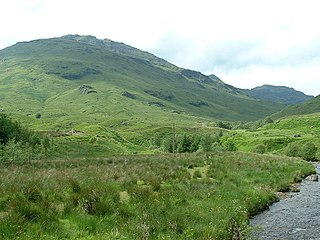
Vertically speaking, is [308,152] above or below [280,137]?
below

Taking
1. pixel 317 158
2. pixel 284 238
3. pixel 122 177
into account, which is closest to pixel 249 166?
pixel 122 177

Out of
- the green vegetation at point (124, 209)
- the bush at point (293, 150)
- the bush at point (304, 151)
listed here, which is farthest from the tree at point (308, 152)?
the green vegetation at point (124, 209)

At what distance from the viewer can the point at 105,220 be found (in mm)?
15023

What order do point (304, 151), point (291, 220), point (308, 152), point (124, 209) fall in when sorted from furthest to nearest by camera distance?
point (304, 151), point (308, 152), point (291, 220), point (124, 209)

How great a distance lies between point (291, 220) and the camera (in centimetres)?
2289

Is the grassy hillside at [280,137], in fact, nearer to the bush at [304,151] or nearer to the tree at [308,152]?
the tree at [308,152]

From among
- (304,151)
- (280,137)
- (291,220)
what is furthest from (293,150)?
(291,220)

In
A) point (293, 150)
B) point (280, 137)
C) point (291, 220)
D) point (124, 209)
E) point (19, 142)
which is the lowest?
point (19, 142)

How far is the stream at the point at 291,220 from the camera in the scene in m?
19.5

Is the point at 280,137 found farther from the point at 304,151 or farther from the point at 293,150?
the point at 304,151

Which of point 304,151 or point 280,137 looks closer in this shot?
point 304,151

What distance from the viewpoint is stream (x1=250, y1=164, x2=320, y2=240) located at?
19.5 metres

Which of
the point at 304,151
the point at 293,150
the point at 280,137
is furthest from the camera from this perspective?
the point at 280,137

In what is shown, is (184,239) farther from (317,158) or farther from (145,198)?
(317,158)
